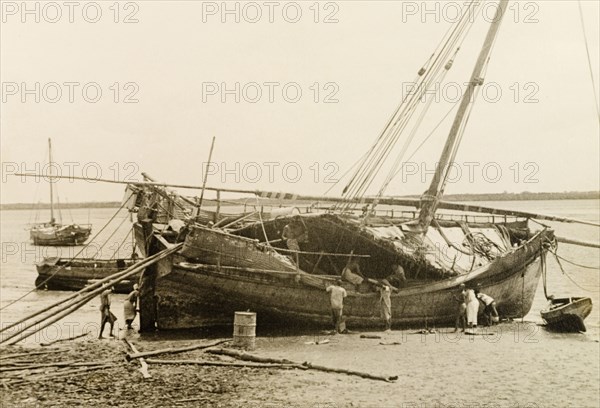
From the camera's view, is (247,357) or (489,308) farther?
(489,308)

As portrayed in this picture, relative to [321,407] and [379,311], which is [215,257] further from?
[321,407]

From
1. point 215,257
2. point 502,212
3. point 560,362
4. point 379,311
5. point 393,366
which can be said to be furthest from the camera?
point 502,212

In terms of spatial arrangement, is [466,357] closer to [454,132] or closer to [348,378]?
[348,378]

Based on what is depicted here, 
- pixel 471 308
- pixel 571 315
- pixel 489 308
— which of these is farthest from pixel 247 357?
pixel 571 315

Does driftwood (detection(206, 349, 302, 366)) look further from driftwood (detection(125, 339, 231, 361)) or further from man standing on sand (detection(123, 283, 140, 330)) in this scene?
man standing on sand (detection(123, 283, 140, 330))

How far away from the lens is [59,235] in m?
49.6

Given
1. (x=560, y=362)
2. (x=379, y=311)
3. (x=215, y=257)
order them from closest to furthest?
(x=560, y=362), (x=215, y=257), (x=379, y=311)

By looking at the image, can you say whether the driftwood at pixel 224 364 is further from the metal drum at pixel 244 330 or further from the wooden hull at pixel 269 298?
the wooden hull at pixel 269 298

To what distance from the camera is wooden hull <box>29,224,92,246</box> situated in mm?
49562

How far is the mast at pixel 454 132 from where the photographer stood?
54.1 feet

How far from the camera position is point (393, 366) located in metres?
10.6

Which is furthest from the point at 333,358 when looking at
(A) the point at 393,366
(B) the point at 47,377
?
(B) the point at 47,377

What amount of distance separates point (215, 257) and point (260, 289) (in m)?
A: 1.35

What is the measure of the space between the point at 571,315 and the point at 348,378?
8807 mm
